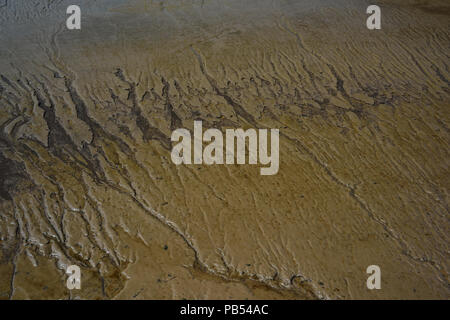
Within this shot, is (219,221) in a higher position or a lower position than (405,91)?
lower

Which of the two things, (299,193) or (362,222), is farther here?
(299,193)

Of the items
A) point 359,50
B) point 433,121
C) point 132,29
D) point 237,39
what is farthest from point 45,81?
point 433,121
